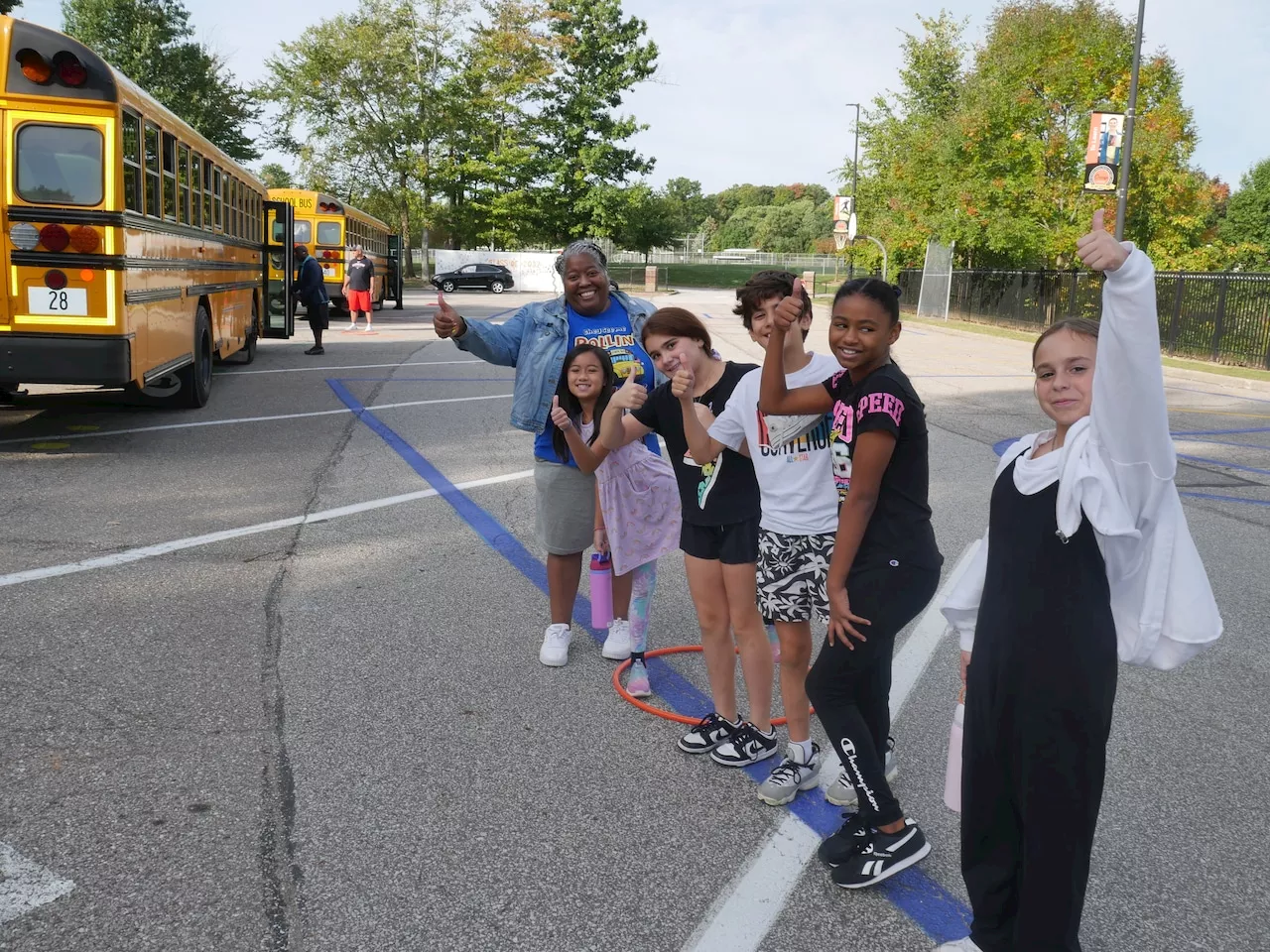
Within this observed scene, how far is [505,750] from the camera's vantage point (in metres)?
3.62

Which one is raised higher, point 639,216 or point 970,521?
point 639,216

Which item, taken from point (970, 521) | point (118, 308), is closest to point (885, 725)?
point (970, 521)

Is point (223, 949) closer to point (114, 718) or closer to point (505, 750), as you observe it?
point (505, 750)

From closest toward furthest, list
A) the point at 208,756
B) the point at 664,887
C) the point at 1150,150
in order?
1. the point at 664,887
2. the point at 208,756
3. the point at 1150,150

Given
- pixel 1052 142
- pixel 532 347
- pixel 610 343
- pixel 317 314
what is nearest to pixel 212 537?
pixel 532 347

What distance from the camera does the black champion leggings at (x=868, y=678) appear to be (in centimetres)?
274

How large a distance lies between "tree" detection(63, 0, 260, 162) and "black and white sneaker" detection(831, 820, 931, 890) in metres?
46.5

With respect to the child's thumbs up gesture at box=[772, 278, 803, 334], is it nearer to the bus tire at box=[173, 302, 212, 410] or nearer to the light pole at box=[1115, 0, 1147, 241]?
the bus tire at box=[173, 302, 212, 410]

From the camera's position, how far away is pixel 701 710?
402cm

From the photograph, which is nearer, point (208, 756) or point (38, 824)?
point (38, 824)

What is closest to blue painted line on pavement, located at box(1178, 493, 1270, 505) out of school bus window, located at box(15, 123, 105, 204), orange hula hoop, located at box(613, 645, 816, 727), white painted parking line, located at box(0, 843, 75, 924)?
orange hula hoop, located at box(613, 645, 816, 727)

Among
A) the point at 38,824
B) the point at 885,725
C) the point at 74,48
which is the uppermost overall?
the point at 74,48

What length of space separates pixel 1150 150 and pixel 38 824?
88.1ft

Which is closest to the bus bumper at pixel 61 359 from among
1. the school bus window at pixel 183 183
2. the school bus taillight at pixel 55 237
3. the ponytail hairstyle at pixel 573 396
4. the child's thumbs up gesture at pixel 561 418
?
the school bus taillight at pixel 55 237
